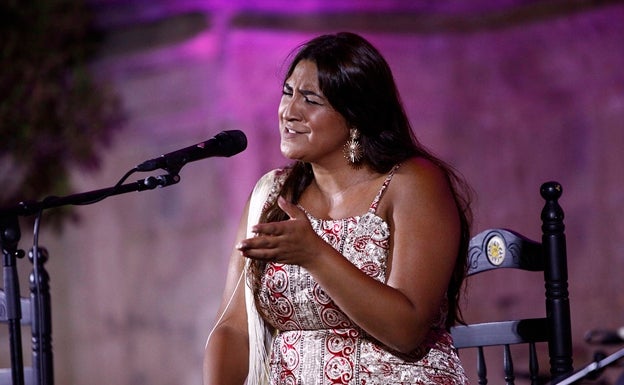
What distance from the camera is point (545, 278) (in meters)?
2.72

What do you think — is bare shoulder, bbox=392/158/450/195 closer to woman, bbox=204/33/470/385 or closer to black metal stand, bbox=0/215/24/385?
woman, bbox=204/33/470/385

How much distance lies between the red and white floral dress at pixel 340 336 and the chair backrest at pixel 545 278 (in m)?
0.17

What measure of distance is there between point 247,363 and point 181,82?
3274mm

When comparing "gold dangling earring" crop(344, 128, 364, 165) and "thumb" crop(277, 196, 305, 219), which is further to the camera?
"gold dangling earring" crop(344, 128, 364, 165)

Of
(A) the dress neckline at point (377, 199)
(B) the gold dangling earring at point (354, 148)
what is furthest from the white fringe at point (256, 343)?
(B) the gold dangling earring at point (354, 148)

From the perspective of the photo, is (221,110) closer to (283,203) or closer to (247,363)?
(247,363)

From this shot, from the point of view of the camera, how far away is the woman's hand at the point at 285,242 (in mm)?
2137

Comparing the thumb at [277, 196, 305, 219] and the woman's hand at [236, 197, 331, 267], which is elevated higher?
the thumb at [277, 196, 305, 219]

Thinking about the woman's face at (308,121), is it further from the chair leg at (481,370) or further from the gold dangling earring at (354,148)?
the chair leg at (481,370)

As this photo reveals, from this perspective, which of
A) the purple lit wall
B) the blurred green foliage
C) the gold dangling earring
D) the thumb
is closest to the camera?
the thumb

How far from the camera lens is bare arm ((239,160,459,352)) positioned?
2.23 meters

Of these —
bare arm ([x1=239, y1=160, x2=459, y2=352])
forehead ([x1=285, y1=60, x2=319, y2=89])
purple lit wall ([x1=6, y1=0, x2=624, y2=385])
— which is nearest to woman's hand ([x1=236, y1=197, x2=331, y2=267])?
bare arm ([x1=239, y1=160, x2=459, y2=352])

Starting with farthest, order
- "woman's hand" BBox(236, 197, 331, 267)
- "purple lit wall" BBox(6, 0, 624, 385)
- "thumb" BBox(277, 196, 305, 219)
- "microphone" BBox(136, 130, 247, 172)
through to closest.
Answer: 1. "purple lit wall" BBox(6, 0, 624, 385)
2. "microphone" BBox(136, 130, 247, 172)
3. "thumb" BBox(277, 196, 305, 219)
4. "woman's hand" BBox(236, 197, 331, 267)

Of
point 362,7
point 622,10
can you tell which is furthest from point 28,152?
point 622,10
